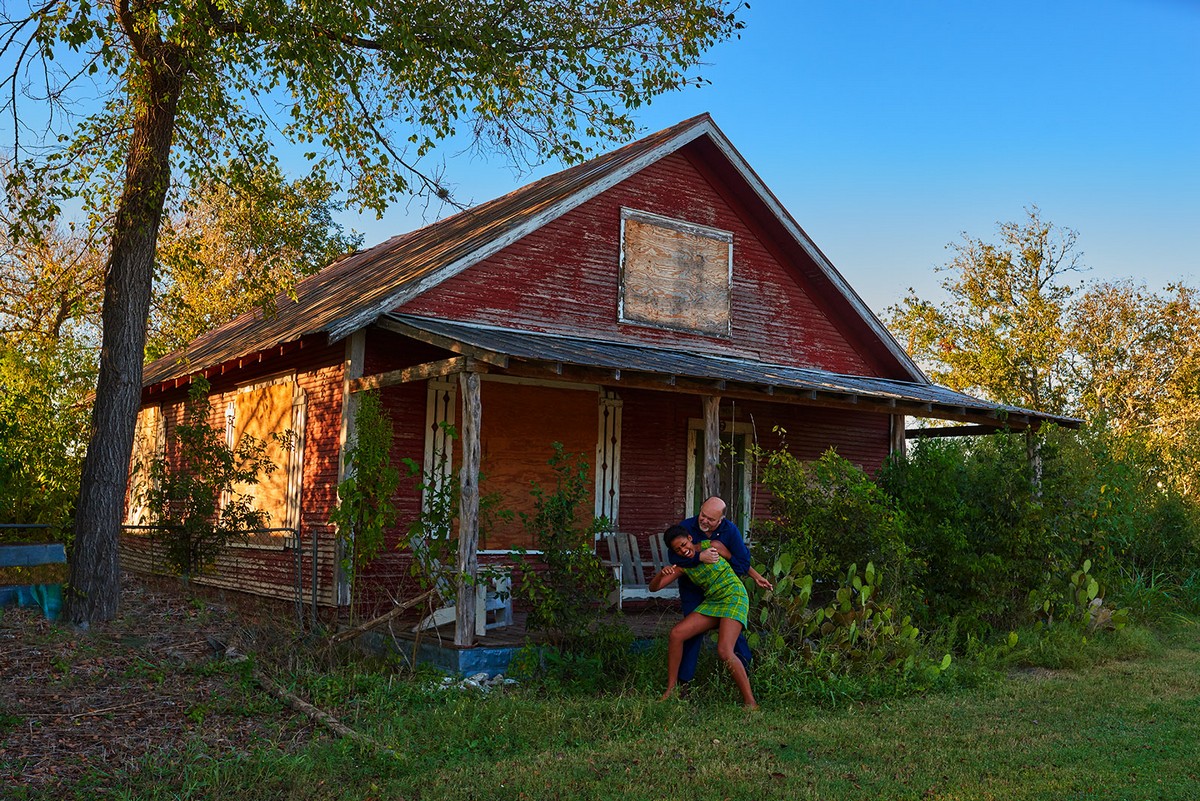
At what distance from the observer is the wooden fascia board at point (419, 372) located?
29.4 ft

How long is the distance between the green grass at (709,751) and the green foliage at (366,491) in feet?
5.00

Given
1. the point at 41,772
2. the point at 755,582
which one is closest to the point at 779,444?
the point at 755,582

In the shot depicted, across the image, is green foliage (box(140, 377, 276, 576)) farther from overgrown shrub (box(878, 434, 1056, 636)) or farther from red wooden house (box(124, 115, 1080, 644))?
overgrown shrub (box(878, 434, 1056, 636))

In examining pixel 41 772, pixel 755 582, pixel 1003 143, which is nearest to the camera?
pixel 41 772

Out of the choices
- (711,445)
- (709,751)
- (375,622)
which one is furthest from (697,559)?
(711,445)

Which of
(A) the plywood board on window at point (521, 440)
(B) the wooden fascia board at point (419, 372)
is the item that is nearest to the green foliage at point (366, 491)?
(B) the wooden fascia board at point (419, 372)

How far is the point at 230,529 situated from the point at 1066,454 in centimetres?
1028

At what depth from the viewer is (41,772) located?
618 cm

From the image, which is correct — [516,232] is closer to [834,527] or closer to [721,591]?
[834,527]

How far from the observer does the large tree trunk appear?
10.3 m

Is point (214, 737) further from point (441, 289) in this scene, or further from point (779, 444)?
point (779, 444)

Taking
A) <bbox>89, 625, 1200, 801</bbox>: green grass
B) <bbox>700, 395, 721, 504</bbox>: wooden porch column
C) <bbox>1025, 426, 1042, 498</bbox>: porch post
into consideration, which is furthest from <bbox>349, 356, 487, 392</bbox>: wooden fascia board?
<bbox>1025, 426, 1042, 498</bbox>: porch post

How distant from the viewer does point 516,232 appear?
12250 mm

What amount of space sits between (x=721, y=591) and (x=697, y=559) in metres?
0.30
